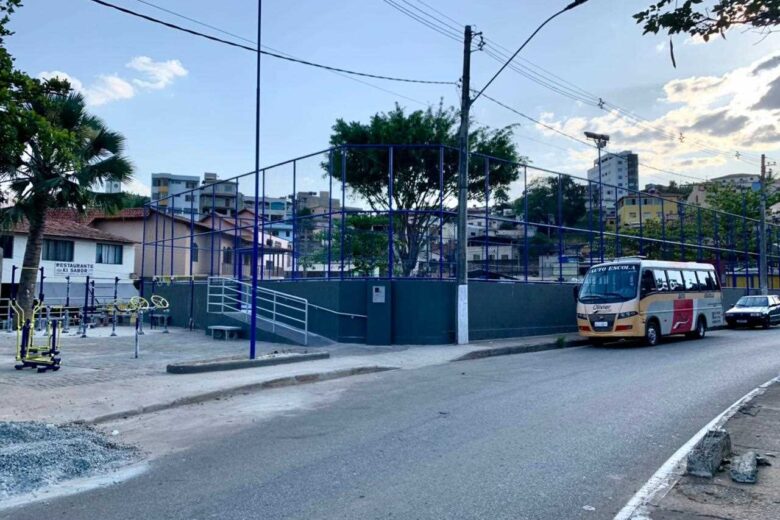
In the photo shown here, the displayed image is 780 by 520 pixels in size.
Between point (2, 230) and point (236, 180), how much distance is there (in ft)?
27.9

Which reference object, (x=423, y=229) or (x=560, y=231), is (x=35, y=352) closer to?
(x=423, y=229)

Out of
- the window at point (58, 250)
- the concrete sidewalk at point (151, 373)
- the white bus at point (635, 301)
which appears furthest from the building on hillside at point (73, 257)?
the white bus at point (635, 301)

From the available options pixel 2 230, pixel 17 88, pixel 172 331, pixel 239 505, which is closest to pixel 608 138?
pixel 172 331

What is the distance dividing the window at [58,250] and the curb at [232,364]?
29.3m

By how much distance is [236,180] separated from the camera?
988 inches

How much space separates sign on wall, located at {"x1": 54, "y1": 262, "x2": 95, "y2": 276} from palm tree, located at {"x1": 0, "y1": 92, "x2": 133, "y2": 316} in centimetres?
1568

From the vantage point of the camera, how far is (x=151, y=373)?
12.3 meters

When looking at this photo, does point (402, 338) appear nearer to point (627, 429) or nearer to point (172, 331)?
point (172, 331)

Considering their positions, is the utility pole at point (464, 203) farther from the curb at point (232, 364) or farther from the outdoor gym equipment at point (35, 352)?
the outdoor gym equipment at point (35, 352)

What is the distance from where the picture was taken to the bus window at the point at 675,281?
20156 millimetres

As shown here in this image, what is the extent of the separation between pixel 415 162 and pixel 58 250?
23886mm

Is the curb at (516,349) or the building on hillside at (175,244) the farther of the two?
the building on hillside at (175,244)

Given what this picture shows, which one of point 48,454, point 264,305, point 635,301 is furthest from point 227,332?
point 48,454

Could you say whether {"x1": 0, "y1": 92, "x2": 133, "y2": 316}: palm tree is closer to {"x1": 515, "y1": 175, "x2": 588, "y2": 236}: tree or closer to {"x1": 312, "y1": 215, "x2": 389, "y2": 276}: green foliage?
{"x1": 312, "y1": 215, "x2": 389, "y2": 276}: green foliage
